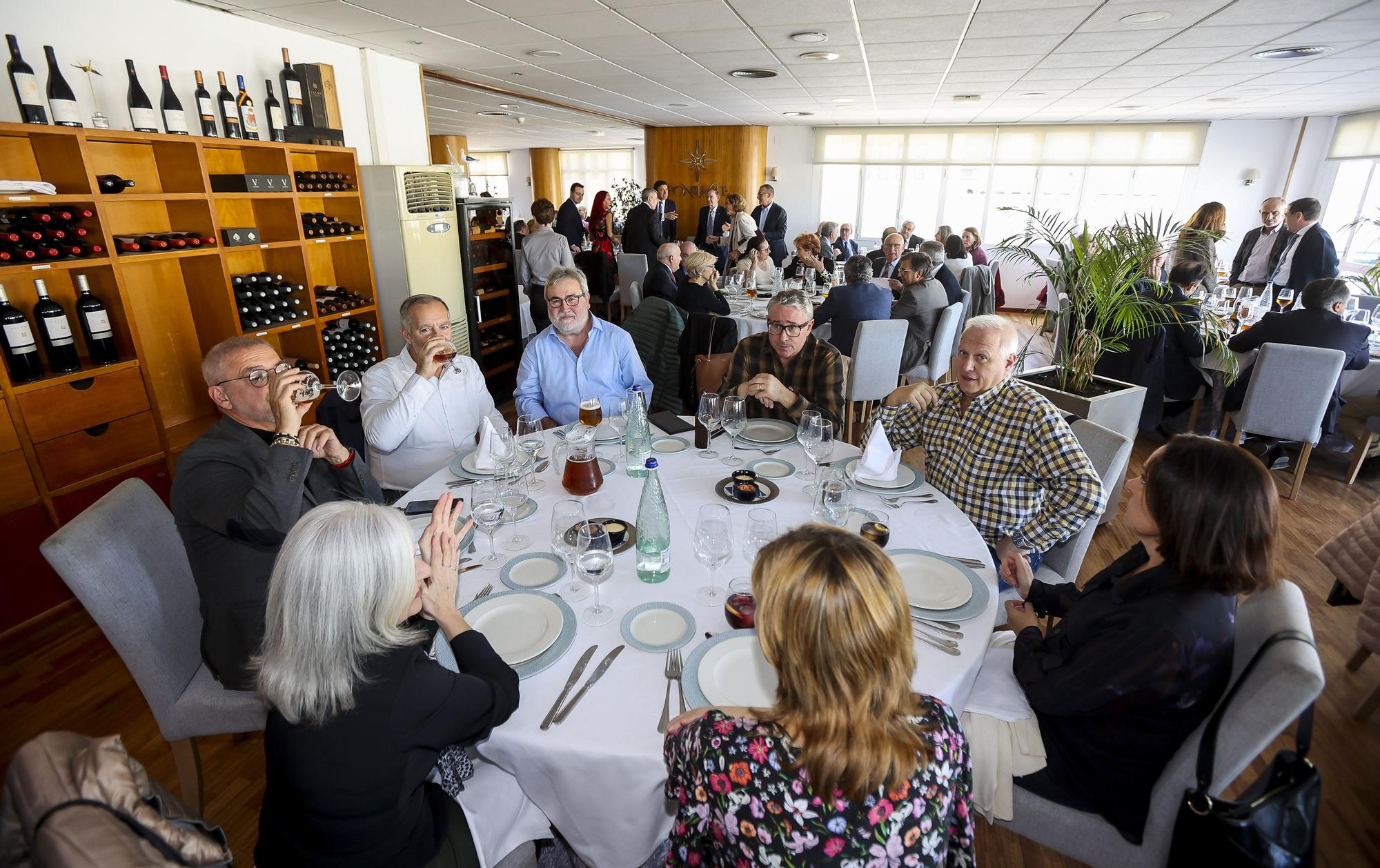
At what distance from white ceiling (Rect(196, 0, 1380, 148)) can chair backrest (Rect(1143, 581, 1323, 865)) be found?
12.9 ft

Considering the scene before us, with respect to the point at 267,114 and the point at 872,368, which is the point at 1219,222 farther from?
the point at 267,114

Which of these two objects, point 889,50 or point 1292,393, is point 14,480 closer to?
point 889,50

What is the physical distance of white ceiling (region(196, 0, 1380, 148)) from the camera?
401 cm

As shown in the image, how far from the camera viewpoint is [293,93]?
433cm

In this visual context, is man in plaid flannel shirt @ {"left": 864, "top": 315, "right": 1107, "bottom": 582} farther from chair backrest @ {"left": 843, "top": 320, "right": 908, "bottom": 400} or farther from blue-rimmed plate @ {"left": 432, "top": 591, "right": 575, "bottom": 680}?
chair backrest @ {"left": 843, "top": 320, "right": 908, "bottom": 400}

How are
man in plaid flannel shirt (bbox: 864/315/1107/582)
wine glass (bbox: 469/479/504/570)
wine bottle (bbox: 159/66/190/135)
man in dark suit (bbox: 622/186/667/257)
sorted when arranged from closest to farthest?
1. wine glass (bbox: 469/479/504/570)
2. man in plaid flannel shirt (bbox: 864/315/1107/582)
3. wine bottle (bbox: 159/66/190/135)
4. man in dark suit (bbox: 622/186/667/257)

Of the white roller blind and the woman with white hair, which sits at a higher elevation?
the white roller blind

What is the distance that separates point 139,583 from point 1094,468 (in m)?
3.00

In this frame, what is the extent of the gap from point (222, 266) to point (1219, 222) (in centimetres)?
761

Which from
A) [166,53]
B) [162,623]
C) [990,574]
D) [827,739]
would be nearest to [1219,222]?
[990,574]

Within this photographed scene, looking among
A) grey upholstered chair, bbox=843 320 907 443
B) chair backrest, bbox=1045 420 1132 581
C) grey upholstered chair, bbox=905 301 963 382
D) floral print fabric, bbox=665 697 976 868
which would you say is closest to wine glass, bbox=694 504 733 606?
floral print fabric, bbox=665 697 976 868

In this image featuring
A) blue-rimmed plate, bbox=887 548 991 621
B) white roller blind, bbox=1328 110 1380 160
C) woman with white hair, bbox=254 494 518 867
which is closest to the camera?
woman with white hair, bbox=254 494 518 867

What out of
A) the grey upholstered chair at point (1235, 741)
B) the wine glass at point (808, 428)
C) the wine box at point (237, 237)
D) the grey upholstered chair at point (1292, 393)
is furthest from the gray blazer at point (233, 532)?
the grey upholstered chair at point (1292, 393)

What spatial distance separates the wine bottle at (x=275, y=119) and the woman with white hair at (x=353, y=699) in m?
4.17
